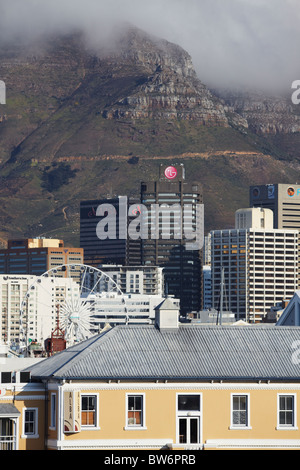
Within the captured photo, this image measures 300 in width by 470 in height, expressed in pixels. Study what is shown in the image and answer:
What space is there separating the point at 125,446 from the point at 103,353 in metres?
4.76

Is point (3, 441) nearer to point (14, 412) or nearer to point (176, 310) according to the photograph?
point (14, 412)

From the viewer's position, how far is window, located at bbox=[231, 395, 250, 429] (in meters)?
59.6

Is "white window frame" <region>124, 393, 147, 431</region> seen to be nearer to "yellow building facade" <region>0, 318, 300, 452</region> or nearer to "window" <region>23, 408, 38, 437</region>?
"yellow building facade" <region>0, 318, 300, 452</region>

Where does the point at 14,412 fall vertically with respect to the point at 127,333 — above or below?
below

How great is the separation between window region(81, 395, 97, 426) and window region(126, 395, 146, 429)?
1.62 metres

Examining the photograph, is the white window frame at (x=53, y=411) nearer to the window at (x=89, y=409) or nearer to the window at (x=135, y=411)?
the window at (x=89, y=409)

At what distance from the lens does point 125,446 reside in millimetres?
58062

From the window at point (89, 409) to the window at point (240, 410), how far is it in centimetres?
685

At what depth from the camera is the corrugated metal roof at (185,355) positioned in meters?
58.8

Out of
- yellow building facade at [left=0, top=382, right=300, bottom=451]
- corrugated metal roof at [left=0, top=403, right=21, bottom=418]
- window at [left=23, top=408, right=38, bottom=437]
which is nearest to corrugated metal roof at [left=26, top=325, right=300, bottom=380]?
yellow building facade at [left=0, top=382, right=300, bottom=451]

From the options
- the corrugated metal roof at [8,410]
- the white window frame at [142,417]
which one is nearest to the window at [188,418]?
the white window frame at [142,417]

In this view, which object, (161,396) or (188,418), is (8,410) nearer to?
(161,396)
